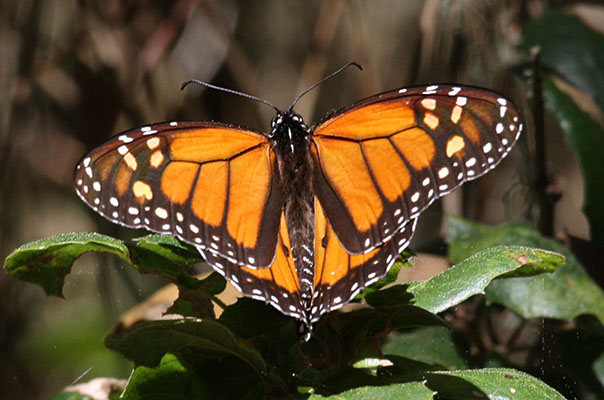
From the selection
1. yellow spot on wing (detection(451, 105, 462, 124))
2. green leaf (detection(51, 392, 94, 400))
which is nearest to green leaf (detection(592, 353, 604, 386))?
yellow spot on wing (detection(451, 105, 462, 124))

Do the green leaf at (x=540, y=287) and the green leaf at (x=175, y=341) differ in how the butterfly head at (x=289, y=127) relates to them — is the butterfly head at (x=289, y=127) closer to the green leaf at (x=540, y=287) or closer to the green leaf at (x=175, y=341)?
the green leaf at (x=175, y=341)

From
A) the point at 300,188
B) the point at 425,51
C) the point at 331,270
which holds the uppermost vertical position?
the point at 425,51

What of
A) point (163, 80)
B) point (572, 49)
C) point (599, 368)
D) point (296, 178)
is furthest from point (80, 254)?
point (163, 80)

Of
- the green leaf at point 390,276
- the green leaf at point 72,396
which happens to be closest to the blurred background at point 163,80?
the green leaf at point 72,396

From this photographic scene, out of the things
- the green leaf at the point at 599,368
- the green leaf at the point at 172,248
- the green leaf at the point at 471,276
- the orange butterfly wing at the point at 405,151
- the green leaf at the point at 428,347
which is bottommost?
the green leaf at the point at 599,368

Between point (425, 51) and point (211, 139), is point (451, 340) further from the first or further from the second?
point (425, 51)

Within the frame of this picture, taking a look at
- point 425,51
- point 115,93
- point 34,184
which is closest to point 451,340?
point 425,51
